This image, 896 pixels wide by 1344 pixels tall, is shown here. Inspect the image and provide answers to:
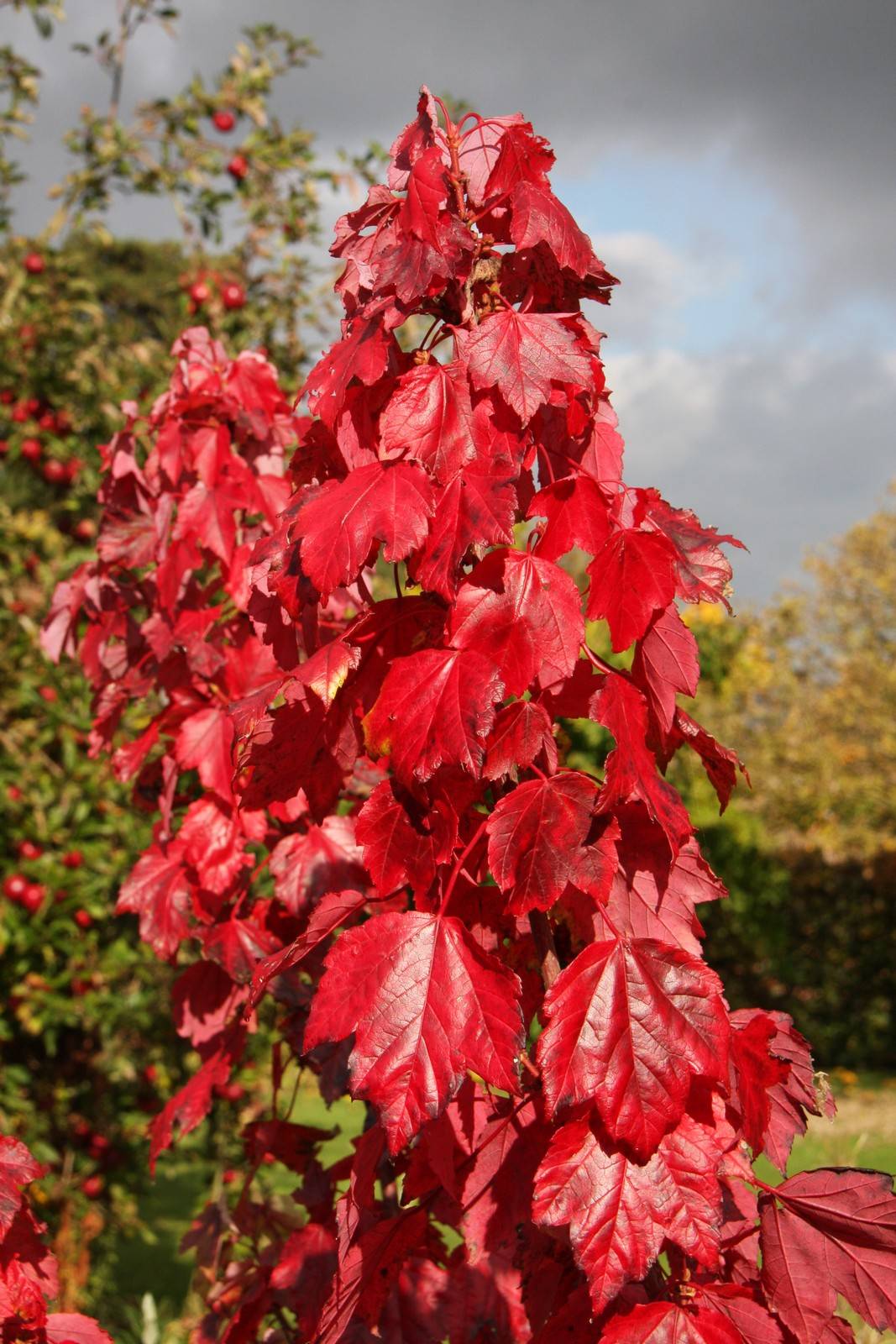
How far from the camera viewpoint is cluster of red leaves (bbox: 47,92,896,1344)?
101cm

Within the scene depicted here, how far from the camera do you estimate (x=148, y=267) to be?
54.9 feet

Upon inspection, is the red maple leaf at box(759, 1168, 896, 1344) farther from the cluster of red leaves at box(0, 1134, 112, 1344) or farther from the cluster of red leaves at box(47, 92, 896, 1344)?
the cluster of red leaves at box(0, 1134, 112, 1344)

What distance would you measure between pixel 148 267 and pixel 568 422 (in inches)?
676

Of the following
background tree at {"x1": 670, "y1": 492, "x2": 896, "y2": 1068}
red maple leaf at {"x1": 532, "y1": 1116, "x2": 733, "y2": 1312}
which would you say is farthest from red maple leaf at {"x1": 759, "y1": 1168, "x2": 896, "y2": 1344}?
background tree at {"x1": 670, "y1": 492, "x2": 896, "y2": 1068}

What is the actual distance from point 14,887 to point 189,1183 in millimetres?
3914

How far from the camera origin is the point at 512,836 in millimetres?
1034

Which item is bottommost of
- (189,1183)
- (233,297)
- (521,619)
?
(189,1183)

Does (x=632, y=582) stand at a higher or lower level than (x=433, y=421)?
lower

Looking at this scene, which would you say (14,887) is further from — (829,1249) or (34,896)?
(829,1249)

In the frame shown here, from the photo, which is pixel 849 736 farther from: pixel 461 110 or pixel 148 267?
pixel 148 267

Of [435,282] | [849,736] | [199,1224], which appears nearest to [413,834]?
[435,282]

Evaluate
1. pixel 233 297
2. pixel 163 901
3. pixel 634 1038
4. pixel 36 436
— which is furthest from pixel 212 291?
pixel 634 1038

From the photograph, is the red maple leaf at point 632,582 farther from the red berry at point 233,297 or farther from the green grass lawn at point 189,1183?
the red berry at point 233,297

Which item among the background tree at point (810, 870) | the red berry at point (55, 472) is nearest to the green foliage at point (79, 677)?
the red berry at point (55, 472)
